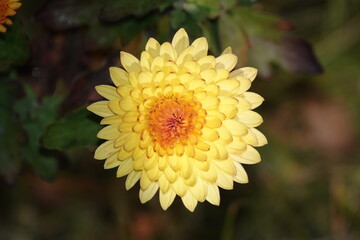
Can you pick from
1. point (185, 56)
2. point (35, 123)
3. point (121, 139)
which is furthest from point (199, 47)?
point (35, 123)

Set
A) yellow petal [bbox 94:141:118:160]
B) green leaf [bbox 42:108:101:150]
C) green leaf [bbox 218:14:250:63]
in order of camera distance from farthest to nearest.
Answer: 1. green leaf [bbox 218:14:250:63]
2. green leaf [bbox 42:108:101:150]
3. yellow petal [bbox 94:141:118:160]

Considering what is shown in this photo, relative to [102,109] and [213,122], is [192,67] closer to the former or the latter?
[213,122]

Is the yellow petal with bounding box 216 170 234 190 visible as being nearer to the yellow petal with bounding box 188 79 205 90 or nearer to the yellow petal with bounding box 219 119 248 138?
the yellow petal with bounding box 219 119 248 138

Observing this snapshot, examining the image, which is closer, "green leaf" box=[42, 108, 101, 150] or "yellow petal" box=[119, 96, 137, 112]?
"yellow petal" box=[119, 96, 137, 112]

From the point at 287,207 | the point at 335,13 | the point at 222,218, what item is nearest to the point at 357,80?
the point at 335,13

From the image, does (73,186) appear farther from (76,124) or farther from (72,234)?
(76,124)

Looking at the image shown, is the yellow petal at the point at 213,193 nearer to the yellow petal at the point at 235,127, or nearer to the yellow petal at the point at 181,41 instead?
the yellow petal at the point at 235,127

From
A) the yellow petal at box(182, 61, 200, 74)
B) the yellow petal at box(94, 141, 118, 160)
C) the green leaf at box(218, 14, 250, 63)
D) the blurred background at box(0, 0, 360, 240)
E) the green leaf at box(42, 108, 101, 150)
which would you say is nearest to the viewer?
the yellow petal at box(182, 61, 200, 74)

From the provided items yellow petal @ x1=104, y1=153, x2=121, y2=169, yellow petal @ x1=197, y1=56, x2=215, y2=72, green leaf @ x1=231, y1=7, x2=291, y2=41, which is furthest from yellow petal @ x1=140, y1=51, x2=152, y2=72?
green leaf @ x1=231, y1=7, x2=291, y2=41
